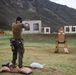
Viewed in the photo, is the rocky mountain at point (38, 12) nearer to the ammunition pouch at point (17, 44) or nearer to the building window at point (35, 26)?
the building window at point (35, 26)

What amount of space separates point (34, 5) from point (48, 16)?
11238 mm

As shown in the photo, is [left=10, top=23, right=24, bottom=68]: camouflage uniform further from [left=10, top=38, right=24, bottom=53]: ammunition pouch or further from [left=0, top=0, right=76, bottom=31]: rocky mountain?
[left=0, top=0, right=76, bottom=31]: rocky mountain

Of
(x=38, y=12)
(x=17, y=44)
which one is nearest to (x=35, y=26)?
(x=17, y=44)

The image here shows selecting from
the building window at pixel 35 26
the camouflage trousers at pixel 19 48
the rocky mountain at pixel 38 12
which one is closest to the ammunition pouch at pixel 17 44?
the camouflage trousers at pixel 19 48

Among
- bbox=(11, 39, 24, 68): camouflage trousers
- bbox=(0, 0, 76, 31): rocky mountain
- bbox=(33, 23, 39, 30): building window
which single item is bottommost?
bbox=(11, 39, 24, 68): camouflage trousers

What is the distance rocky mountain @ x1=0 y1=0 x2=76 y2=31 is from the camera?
11845 centimetres

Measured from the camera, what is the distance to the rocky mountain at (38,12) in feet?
389

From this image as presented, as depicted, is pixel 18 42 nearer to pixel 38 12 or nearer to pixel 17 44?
pixel 17 44

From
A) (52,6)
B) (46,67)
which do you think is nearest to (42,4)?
(52,6)

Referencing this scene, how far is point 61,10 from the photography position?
165000mm

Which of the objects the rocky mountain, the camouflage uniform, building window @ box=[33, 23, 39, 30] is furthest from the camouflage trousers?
the rocky mountain

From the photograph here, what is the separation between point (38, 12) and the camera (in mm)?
141500

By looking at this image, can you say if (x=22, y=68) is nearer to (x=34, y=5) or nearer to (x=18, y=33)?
(x=18, y=33)

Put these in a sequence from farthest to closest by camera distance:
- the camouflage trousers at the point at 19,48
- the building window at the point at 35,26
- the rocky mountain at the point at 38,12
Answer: the rocky mountain at the point at 38,12
the building window at the point at 35,26
the camouflage trousers at the point at 19,48
